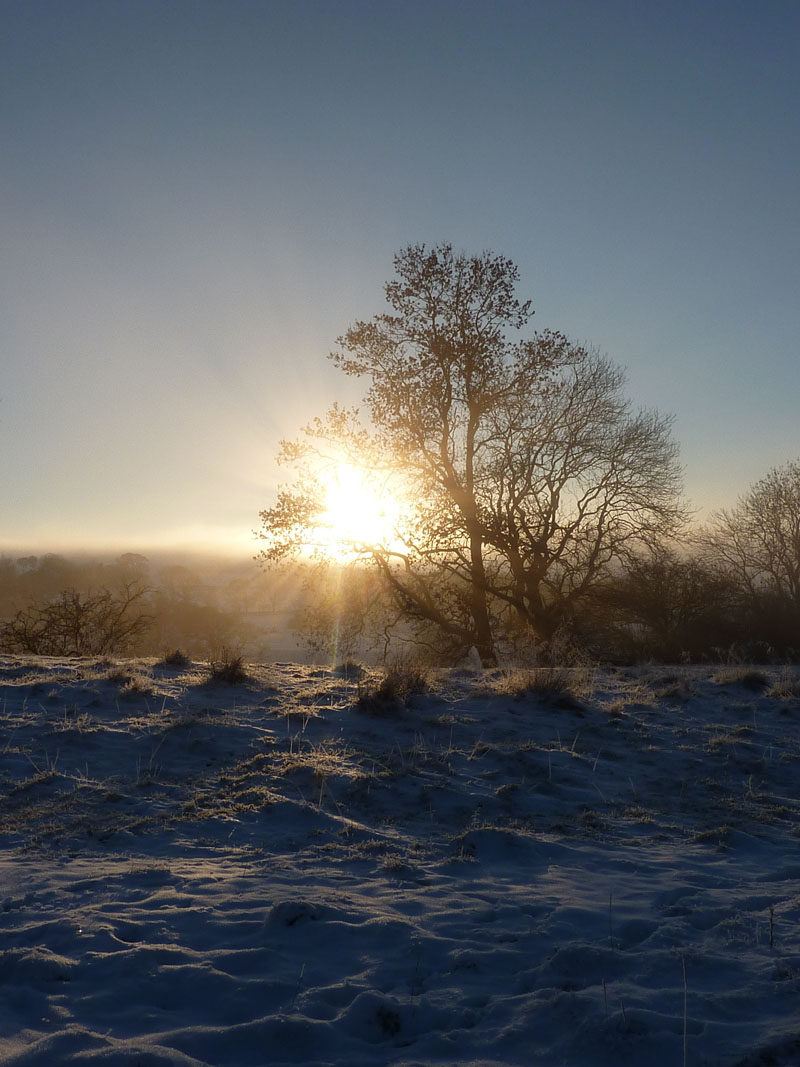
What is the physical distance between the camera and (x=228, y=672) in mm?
8906

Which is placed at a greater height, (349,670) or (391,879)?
(349,670)

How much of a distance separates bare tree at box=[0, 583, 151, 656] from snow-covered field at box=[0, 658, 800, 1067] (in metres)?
12.4

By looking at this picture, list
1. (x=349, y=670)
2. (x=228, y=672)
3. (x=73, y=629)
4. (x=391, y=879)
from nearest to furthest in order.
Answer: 1. (x=391, y=879)
2. (x=228, y=672)
3. (x=349, y=670)
4. (x=73, y=629)

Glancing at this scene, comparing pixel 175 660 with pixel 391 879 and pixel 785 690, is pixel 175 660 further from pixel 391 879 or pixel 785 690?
pixel 785 690

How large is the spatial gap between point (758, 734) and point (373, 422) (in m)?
11.7

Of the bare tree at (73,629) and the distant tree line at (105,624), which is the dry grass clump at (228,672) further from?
the bare tree at (73,629)

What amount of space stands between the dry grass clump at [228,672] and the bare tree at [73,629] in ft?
35.9

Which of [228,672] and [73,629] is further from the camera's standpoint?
[73,629]

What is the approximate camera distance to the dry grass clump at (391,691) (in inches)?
314

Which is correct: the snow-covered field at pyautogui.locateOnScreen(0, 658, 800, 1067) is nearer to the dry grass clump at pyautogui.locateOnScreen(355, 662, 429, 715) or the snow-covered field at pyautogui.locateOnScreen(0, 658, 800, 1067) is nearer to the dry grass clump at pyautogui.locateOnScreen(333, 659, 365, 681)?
the dry grass clump at pyautogui.locateOnScreen(355, 662, 429, 715)

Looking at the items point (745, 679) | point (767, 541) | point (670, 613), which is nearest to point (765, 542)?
point (767, 541)

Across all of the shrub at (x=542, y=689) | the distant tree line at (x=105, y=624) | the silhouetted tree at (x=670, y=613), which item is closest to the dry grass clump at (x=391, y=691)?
the shrub at (x=542, y=689)

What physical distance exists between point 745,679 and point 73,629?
17.5 meters

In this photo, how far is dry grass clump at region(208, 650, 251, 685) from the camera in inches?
348
